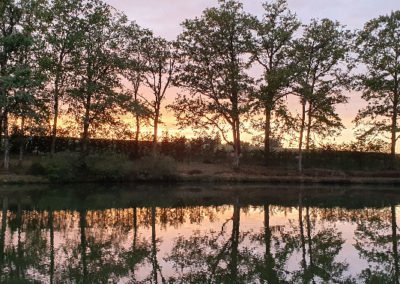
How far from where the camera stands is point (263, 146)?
4688cm

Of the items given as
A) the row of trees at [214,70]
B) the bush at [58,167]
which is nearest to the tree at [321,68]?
the row of trees at [214,70]

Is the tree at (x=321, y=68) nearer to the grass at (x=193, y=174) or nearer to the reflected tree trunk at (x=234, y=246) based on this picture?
the grass at (x=193, y=174)

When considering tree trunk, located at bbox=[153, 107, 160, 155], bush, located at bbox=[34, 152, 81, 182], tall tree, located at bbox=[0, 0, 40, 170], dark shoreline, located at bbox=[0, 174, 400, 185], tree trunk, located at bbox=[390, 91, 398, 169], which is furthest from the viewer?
tree trunk, located at bbox=[390, 91, 398, 169]

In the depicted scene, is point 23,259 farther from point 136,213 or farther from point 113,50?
point 113,50

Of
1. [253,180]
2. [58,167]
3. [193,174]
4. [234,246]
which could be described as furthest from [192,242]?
[253,180]

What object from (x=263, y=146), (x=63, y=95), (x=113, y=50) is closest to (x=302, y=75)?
(x=263, y=146)

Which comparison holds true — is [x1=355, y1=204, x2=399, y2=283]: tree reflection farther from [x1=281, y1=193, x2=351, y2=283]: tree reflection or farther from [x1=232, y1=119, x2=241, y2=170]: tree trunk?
[x1=232, y1=119, x2=241, y2=170]: tree trunk

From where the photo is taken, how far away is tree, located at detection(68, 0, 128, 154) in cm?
3697

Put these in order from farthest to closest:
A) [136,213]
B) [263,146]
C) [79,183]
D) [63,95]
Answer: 1. [263,146]
2. [63,95]
3. [79,183]
4. [136,213]

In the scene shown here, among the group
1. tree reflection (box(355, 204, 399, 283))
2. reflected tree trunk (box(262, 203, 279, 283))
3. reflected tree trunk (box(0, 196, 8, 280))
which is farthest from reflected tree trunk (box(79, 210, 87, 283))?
tree reflection (box(355, 204, 399, 283))

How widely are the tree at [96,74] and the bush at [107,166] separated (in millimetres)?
3400

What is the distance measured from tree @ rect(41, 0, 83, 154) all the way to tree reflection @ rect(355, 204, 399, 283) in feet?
85.8

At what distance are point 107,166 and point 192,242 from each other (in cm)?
2183

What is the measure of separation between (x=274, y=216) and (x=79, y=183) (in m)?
19.2
